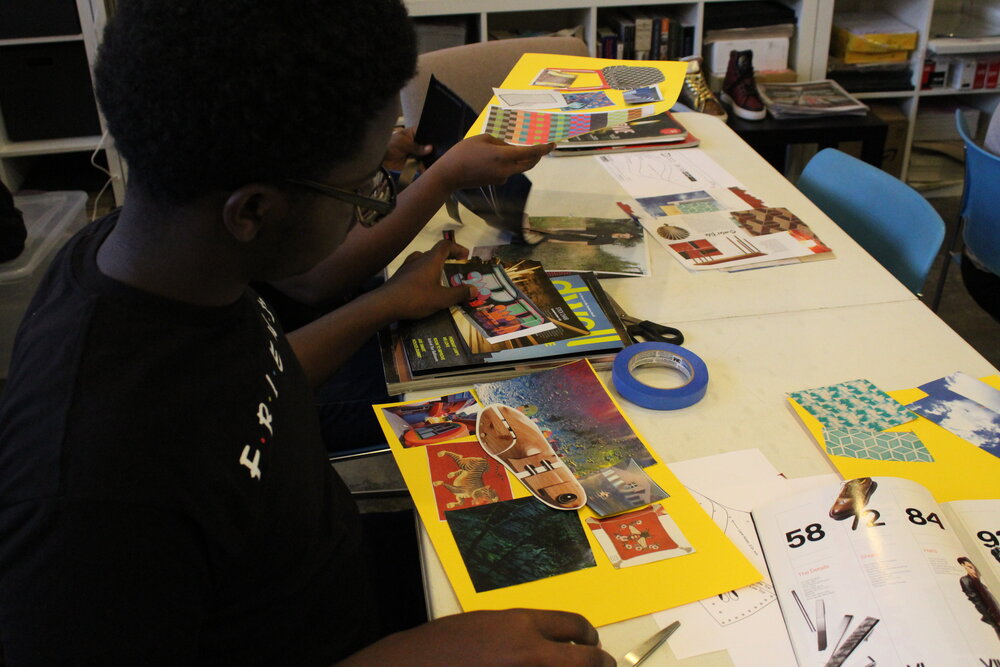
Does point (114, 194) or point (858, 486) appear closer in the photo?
point (858, 486)

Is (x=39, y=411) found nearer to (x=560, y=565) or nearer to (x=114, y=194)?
(x=560, y=565)

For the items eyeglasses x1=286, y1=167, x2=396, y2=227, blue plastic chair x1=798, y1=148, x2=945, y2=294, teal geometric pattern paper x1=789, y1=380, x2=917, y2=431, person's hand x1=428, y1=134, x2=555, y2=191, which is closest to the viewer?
eyeglasses x1=286, y1=167, x2=396, y2=227

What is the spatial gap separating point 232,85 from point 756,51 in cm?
299

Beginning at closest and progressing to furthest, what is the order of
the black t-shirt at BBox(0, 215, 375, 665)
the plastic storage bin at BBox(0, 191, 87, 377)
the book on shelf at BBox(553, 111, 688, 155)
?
the black t-shirt at BBox(0, 215, 375, 665) → the book on shelf at BBox(553, 111, 688, 155) → the plastic storage bin at BBox(0, 191, 87, 377)

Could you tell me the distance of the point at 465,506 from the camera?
93 cm

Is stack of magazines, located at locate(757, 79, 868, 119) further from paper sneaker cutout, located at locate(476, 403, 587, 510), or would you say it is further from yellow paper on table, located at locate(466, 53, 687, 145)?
paper sneaker cutout, located at locate(476, 403, 587, 510)

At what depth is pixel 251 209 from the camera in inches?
26.0

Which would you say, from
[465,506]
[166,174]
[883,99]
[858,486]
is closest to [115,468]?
[166,174]

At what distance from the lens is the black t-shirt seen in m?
0.56

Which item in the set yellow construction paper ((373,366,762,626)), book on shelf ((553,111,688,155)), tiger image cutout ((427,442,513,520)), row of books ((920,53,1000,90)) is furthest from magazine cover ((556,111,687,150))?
row of books ((920,53,1000,90))

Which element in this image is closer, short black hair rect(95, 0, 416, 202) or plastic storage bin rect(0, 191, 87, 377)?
short black hair rect(95, 0, 416, 202)

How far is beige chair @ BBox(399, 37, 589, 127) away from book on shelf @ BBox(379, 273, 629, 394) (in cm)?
101

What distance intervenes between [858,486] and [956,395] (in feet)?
1.03

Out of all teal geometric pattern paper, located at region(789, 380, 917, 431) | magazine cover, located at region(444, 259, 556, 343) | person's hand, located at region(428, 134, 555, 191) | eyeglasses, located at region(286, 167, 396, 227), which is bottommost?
teal geometric pattern paper, located at region(789, 380, 917, 431)
